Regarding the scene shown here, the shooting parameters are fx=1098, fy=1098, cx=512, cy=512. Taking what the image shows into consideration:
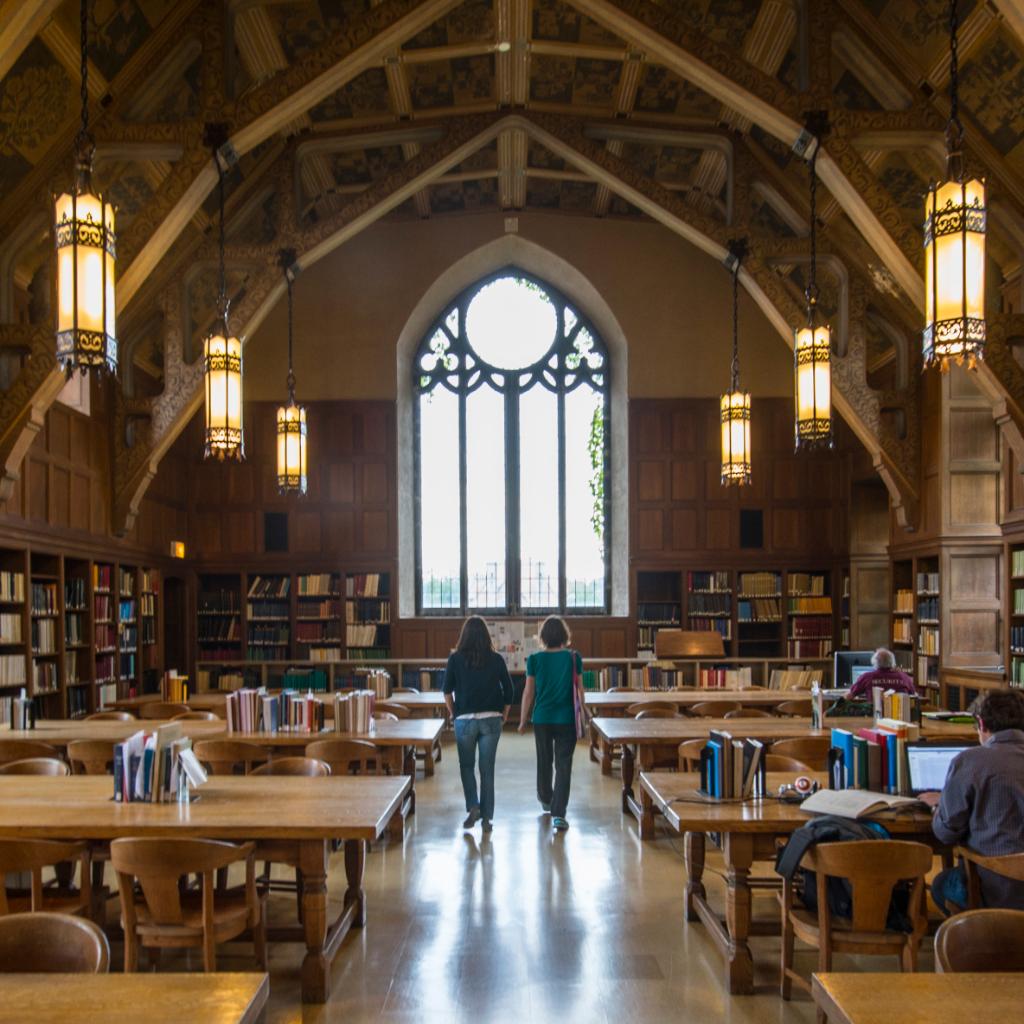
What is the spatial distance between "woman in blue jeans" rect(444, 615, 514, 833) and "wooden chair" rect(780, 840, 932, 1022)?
11.6ft

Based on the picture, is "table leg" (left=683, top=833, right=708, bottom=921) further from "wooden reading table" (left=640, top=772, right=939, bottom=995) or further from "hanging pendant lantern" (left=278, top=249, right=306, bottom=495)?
"hanging pendant lantern" (left=278, top=249, right=306, bottom=495)

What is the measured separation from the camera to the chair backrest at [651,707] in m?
8.85

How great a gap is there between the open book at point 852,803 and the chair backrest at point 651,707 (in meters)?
4.13

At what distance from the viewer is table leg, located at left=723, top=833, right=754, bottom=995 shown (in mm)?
4430

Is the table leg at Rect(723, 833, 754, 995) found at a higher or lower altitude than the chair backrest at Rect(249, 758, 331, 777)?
lower

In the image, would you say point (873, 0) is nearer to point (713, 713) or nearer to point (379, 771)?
point (713, 713)

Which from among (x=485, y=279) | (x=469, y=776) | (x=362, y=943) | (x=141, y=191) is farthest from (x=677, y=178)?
(x=362, y=943)

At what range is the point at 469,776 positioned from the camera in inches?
299

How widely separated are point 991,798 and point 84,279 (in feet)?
14.8

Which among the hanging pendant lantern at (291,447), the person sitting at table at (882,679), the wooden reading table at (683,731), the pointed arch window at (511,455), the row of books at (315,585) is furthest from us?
the pointed arch window at (511,455)

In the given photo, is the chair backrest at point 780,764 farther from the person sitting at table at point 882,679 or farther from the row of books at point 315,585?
the row of books at point 315,585

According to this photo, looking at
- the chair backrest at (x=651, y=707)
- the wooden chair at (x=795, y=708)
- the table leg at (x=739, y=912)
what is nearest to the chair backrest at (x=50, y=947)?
the table leg at (x=739, y=912)

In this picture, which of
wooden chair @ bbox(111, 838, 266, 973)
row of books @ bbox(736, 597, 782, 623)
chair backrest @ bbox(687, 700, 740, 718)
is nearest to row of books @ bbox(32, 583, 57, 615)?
chair backrest @ bbox(687, 700, 740, 718)

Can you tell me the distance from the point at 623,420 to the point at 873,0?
275 inches
